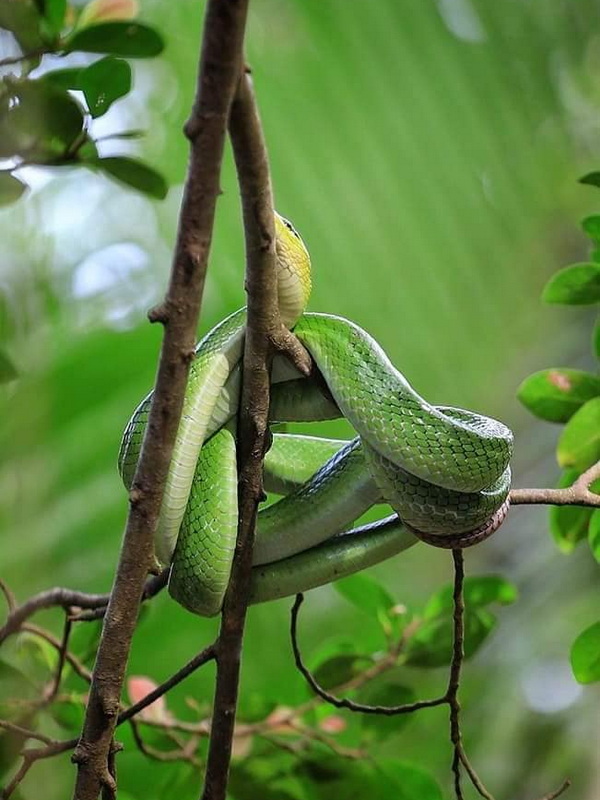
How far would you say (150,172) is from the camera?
1.20 metres

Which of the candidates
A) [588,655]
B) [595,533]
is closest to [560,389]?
[595,533]

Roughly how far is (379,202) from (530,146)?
0.32 m

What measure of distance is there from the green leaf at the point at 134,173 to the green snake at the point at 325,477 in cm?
30

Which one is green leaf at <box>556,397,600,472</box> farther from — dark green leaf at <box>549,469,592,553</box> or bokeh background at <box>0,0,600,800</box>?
bokeh background at <box>0,0,600,800</box>

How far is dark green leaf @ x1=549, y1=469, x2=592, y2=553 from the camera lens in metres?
1.19

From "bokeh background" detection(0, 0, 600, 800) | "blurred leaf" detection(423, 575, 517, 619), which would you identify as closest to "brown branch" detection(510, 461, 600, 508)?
"blurred leaf" detection(423, 575, 517, 619)

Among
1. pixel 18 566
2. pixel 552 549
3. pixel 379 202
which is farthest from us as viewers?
pixel 552 549

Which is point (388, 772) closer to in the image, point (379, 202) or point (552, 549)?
point (379, 202)

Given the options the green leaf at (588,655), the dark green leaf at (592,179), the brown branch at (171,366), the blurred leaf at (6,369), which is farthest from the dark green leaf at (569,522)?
the blurred leaf at (6,369)

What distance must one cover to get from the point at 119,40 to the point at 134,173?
16 centimetres

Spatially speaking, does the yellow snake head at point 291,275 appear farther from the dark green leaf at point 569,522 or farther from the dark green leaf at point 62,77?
the dark green leaf at point 569,522

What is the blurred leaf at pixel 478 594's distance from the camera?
1.28 metres

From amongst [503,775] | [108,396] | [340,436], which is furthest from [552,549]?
[108,396]

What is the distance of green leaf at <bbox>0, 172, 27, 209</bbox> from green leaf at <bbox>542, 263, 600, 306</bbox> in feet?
2.11
